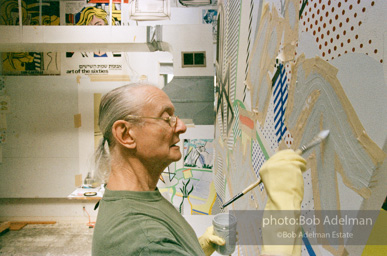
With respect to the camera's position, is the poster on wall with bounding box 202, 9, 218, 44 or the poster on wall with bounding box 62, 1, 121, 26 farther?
the poster on wall with bounding box 62, 1, 121, 26

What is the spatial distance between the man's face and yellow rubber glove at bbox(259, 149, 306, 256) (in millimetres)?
450

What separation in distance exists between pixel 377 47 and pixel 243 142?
0.95 metres

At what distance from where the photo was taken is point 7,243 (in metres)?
3.30

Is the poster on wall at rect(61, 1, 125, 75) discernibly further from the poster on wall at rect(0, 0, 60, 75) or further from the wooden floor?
the wooden floor

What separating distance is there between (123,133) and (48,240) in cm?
321

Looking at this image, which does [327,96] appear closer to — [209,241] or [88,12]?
[209,241]

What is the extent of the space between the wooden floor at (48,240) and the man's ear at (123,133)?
2.75 m

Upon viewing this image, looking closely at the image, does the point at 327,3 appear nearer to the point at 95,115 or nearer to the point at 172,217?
the point at 172,217

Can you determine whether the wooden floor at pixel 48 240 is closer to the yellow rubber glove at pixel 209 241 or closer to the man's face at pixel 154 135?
the yellow rubber glove at pixel 209 241

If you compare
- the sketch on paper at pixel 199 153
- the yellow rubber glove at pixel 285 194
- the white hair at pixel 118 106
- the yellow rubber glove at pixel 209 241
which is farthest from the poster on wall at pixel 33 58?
the yellow rubber glove at pixel 285 194

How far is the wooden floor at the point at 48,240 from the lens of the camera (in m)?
3.12

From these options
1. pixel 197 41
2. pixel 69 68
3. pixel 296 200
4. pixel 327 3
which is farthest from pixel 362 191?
pixel 69 68

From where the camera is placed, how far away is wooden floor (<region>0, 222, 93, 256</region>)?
3123mm

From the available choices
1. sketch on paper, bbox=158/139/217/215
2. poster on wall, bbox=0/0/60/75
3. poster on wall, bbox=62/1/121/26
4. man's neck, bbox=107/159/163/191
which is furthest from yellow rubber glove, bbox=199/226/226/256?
poster on wall, bbox=0/0/60/75
